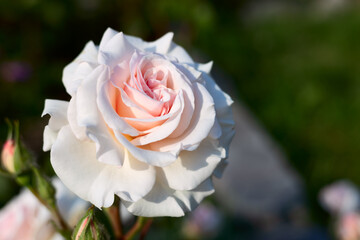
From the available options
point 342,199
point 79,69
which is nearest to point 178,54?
point 79,69

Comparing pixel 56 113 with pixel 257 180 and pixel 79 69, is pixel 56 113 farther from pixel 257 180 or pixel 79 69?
pixel 257 180

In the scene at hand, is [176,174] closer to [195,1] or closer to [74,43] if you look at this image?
[195,1]

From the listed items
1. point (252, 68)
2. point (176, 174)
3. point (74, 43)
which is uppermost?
point (176, 174)

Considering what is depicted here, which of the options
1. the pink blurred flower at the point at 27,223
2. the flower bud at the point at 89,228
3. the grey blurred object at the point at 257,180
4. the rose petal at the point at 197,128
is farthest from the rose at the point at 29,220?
the grey blurred object at the point at 257,180

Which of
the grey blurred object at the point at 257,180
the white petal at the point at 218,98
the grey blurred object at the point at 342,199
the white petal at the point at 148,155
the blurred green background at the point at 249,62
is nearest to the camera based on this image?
the white petal at the point at 148,155

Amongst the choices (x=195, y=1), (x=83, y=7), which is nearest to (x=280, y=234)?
(x=195, y=1)

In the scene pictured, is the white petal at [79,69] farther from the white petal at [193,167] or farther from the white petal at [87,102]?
the white petal at [193,167]

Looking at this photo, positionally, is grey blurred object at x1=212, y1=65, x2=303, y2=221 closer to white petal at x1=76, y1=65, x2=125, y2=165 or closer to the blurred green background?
the blurred green background
